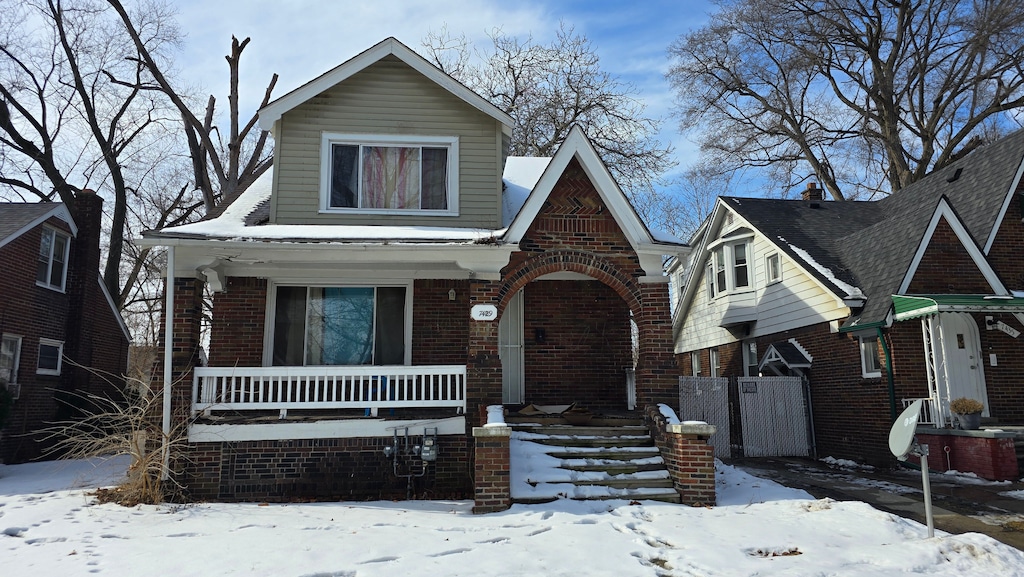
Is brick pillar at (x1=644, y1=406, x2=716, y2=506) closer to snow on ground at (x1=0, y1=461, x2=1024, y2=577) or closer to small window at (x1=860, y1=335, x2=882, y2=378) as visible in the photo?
snow on ground at (x1=0, y1=461, x2=1024, y2=577)

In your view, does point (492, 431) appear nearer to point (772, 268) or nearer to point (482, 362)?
point (482, 362)

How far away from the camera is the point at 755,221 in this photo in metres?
17.2

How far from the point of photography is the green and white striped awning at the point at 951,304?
1155cm

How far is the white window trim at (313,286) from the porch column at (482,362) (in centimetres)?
173

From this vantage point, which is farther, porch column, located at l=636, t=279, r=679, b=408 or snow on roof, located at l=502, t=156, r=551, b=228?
snow on roof, located at l=502, t=156, r=551, b=228

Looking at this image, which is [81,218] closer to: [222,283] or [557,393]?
[222,283]

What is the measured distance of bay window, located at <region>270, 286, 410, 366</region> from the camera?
11320mm

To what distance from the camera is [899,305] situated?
12.3 m

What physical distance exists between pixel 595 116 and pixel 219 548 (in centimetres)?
2286

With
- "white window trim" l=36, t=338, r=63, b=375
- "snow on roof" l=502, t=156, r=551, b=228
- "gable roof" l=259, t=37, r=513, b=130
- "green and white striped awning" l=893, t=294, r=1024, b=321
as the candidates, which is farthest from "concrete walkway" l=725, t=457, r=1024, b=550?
"white window trim" l=36, t=338, r=63, b=375

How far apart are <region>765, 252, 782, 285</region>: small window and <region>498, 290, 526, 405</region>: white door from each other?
770cm

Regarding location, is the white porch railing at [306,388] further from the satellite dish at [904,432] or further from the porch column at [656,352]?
the satellite dish at [904,432]

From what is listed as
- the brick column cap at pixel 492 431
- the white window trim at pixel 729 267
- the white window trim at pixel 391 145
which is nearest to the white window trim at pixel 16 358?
the white window trim at pixel 391 145

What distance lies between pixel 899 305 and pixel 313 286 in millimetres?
10666
